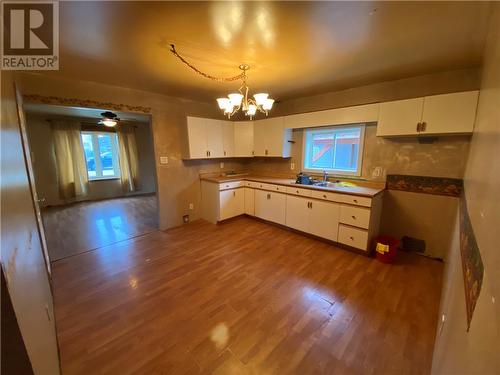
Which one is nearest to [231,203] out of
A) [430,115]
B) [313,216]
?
[313,216]

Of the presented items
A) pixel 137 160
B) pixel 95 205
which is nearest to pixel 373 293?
pixel 95 205

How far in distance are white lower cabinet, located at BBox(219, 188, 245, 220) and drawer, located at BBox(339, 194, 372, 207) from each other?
197 centimetres

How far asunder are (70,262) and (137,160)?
14.3ft

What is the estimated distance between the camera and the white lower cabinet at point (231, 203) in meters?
3.80

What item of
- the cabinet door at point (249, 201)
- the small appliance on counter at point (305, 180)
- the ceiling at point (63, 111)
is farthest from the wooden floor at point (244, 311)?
the ceiling at point (63, 111)

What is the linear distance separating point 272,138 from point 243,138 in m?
0.68

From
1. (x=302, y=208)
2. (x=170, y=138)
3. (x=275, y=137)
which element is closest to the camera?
(x=302, y=208)

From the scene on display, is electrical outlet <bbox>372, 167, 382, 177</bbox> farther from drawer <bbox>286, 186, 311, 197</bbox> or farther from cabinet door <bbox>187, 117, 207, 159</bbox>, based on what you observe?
cabinet door <bbox>187, 117, 207, 159</bbox>

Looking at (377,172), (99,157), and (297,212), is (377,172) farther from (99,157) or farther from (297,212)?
(99,157)

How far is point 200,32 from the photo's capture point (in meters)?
1.60

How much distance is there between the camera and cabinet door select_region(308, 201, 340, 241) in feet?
9.57

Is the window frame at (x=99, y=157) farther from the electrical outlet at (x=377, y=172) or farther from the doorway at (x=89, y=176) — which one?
the electrical outlet at (x=377, y=172)

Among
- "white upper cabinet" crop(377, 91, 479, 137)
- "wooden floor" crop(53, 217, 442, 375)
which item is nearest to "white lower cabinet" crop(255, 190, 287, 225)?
"wooden floor" crop(53, 217, 442, 375)

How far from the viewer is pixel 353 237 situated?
9.04ft
